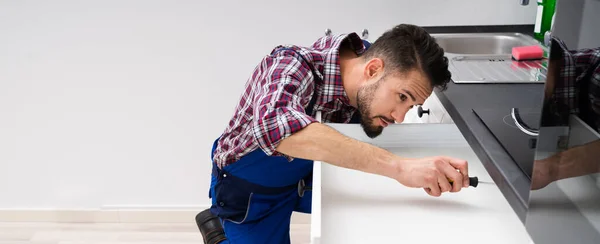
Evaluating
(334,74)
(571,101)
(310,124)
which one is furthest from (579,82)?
(334,74)

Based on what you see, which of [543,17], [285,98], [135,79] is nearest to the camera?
[285,98]

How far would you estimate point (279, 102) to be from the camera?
1086mm

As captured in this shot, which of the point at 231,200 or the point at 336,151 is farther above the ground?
the point at 336,151

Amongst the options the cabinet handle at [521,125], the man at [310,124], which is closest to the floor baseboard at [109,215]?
the man at [310,124]

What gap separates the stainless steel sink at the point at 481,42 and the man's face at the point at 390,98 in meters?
0.79

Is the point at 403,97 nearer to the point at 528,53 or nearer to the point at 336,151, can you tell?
the point at 336,151

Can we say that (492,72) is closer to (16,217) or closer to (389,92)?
(389,92)

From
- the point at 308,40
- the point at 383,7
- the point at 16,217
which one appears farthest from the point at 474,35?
the point at 16,217

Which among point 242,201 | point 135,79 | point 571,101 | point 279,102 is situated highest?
point 571,101

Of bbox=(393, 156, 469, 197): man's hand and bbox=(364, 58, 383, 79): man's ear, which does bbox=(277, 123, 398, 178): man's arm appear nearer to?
bbox=(393, 156, 469, 197): man's hand

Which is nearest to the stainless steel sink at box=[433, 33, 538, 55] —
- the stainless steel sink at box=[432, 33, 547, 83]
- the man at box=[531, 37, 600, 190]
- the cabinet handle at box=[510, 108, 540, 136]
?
the stainless steel sink at box=[432, 33, 547, 83]

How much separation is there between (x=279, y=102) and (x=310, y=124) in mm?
73

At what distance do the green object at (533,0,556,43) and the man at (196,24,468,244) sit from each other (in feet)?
2.70

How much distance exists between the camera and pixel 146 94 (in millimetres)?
2326
